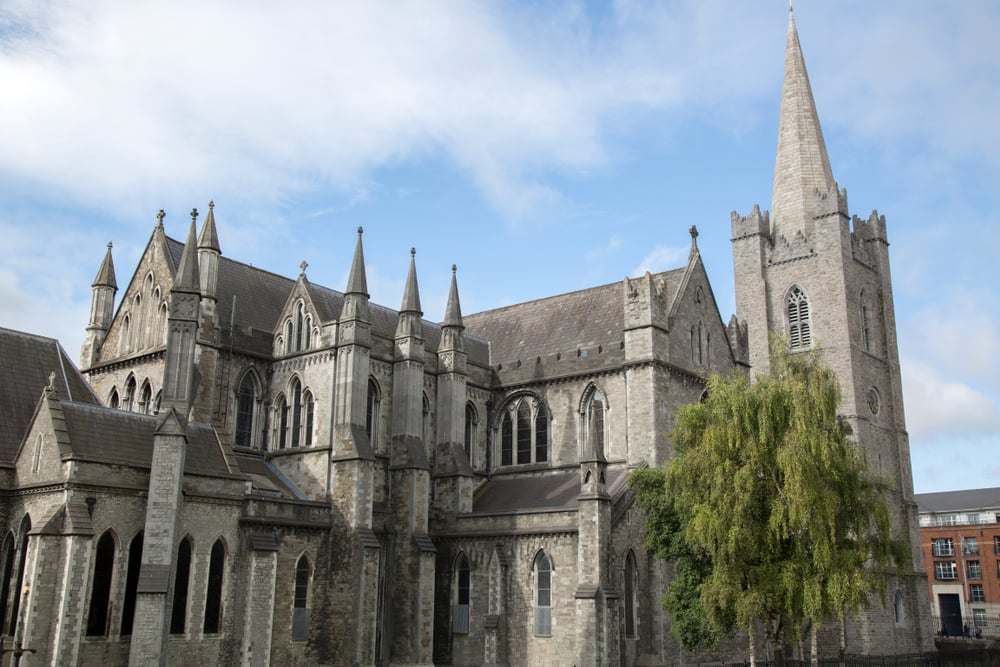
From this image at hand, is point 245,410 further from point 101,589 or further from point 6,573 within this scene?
point 6,573

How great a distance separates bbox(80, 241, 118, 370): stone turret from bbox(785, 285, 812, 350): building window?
3626 centimetres

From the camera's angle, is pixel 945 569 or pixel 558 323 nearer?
pixel 558 323

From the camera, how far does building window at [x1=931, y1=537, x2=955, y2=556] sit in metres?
79.7

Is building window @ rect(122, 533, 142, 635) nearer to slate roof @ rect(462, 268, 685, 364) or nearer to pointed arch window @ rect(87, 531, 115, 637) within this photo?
pointed arch window @ rect(87, 531, 115, 637)

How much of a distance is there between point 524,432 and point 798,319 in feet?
69.0

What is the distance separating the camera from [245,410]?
37.8m

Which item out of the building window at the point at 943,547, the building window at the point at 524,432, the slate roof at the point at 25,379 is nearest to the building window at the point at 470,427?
the building window at the point at 524,432

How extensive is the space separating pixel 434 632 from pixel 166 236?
19.0 metres

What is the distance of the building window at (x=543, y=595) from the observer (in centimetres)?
3425

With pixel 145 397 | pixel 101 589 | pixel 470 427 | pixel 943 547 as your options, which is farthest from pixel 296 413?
pixel 943 547

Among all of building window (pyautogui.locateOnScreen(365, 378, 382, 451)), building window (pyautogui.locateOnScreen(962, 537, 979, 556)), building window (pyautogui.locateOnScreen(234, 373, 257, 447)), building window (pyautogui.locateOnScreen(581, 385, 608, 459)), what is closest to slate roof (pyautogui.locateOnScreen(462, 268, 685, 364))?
building window (pyautogui.locateOnScreen(581, 385, 608, 459))

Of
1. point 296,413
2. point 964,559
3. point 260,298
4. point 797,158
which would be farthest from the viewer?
point 964,559

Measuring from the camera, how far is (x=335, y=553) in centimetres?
3397

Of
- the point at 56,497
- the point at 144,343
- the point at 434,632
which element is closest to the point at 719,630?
the point at 434,632
